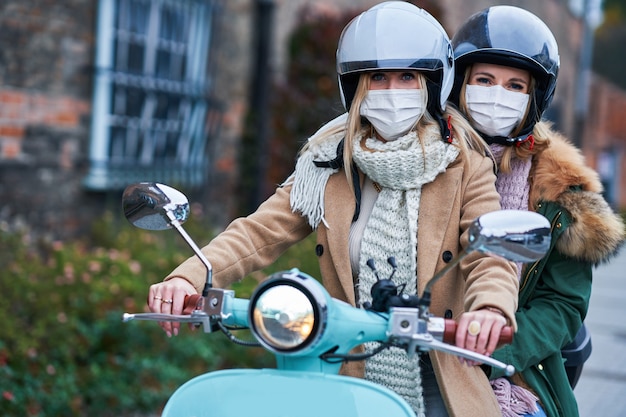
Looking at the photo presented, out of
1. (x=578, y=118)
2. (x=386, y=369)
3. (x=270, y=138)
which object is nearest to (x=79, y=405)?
(x=386, y=369)

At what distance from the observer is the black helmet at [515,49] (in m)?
2.94

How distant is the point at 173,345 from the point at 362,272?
300cm

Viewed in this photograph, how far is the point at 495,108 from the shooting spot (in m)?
2.91

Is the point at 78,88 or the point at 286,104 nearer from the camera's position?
the point at 78,88

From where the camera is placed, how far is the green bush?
15.7 ft

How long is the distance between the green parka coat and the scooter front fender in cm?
77

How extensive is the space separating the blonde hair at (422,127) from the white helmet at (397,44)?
59 mm

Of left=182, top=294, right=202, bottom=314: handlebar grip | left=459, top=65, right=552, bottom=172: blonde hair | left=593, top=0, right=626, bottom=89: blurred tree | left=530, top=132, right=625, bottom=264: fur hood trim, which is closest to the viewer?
left=182, top=294, right=202, bottom=314: handlebar grip

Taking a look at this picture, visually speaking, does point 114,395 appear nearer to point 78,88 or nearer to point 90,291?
point 90,291

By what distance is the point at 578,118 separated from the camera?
62.7ft

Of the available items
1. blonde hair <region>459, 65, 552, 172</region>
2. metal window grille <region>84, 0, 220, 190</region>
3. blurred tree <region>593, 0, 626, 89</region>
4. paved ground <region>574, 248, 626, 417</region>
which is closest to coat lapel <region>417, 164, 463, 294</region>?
blonde hair <region>459, 65, 552, 172</region>

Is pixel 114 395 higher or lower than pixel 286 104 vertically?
lower

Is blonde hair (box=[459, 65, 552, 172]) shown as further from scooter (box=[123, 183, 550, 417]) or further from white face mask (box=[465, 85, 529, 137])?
scooter (box=[123, 183, 550, 417])

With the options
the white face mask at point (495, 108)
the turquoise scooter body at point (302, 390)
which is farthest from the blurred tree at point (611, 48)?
the turquoise scooter body at point (302, 390)
